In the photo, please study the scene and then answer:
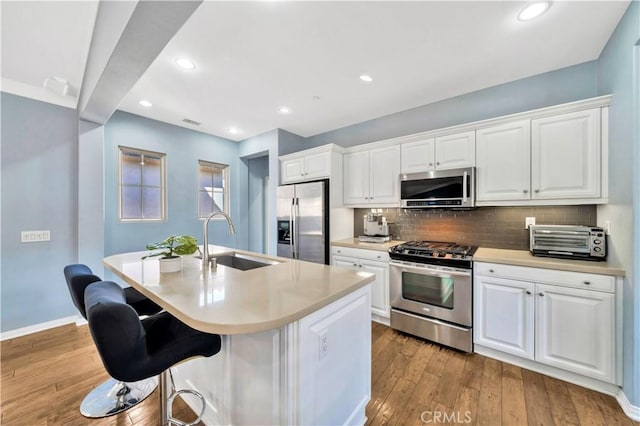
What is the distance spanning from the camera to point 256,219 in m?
5.11

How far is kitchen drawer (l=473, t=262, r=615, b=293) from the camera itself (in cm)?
179

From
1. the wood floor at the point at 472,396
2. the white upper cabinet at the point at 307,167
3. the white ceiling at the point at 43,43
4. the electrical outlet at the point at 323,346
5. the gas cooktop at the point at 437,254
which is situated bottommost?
the wood floor at the point at 472,396

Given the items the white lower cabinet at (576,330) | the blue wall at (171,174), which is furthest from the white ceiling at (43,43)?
the white lower cabinet at (576,330)

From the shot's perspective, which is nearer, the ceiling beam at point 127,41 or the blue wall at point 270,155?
the ceiling beam at point 127,41

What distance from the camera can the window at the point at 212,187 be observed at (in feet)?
14.5

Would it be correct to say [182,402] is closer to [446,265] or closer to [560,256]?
[446,265]

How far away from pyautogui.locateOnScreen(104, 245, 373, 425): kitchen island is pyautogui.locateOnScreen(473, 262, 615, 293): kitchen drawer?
1.39m

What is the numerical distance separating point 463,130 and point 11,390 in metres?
4.57

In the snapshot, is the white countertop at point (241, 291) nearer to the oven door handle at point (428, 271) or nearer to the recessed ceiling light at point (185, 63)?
the oven door handle at point (428, 271)

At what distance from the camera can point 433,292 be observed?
99.4 inches

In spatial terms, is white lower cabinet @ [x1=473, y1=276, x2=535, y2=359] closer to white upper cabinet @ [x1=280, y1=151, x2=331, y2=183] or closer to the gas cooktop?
the gas cooktop

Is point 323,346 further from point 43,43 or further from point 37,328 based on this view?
point 37,328

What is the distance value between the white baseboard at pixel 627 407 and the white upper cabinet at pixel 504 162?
1.55 meters

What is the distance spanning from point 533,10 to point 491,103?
3.83 feet
